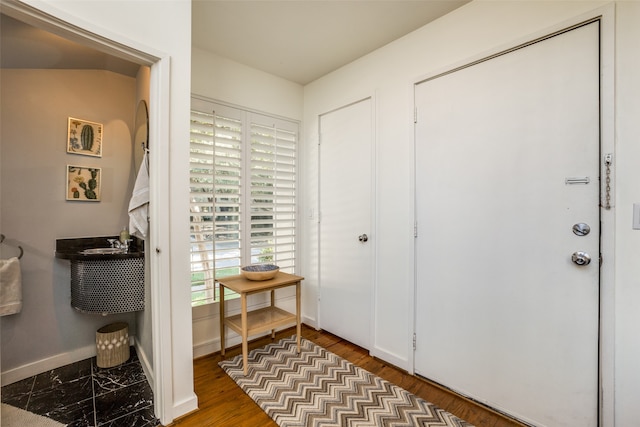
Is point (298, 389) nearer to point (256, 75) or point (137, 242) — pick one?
point (137, 242)

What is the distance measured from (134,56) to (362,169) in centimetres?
173

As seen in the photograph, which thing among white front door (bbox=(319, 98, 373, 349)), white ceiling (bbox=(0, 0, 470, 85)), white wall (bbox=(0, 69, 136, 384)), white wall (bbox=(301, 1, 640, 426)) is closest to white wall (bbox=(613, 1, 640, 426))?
white wall (bbox=(301, 1, 640, 426))

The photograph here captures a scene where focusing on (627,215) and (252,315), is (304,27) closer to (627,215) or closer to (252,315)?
(627,215)

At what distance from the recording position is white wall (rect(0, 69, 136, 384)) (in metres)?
1.97

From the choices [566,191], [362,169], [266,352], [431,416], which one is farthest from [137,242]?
[566,191]

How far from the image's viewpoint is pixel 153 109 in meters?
1.62

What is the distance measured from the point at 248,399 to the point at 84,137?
2.31 meters

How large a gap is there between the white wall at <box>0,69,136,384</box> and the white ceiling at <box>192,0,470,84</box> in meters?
1.03

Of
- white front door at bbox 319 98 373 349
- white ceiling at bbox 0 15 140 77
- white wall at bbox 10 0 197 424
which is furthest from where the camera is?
white front door at bbox 319 98 373 349

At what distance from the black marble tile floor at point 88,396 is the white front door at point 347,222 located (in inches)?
62.2

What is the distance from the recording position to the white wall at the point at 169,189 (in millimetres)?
1589

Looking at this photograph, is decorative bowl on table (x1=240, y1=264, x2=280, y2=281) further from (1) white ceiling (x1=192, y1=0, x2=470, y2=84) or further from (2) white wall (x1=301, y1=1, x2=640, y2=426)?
(1) white ceiling (x1=192, y1=0, x2=470, y2=84)

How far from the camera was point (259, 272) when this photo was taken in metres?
2.33

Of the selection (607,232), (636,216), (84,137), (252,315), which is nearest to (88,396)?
(252,315)
